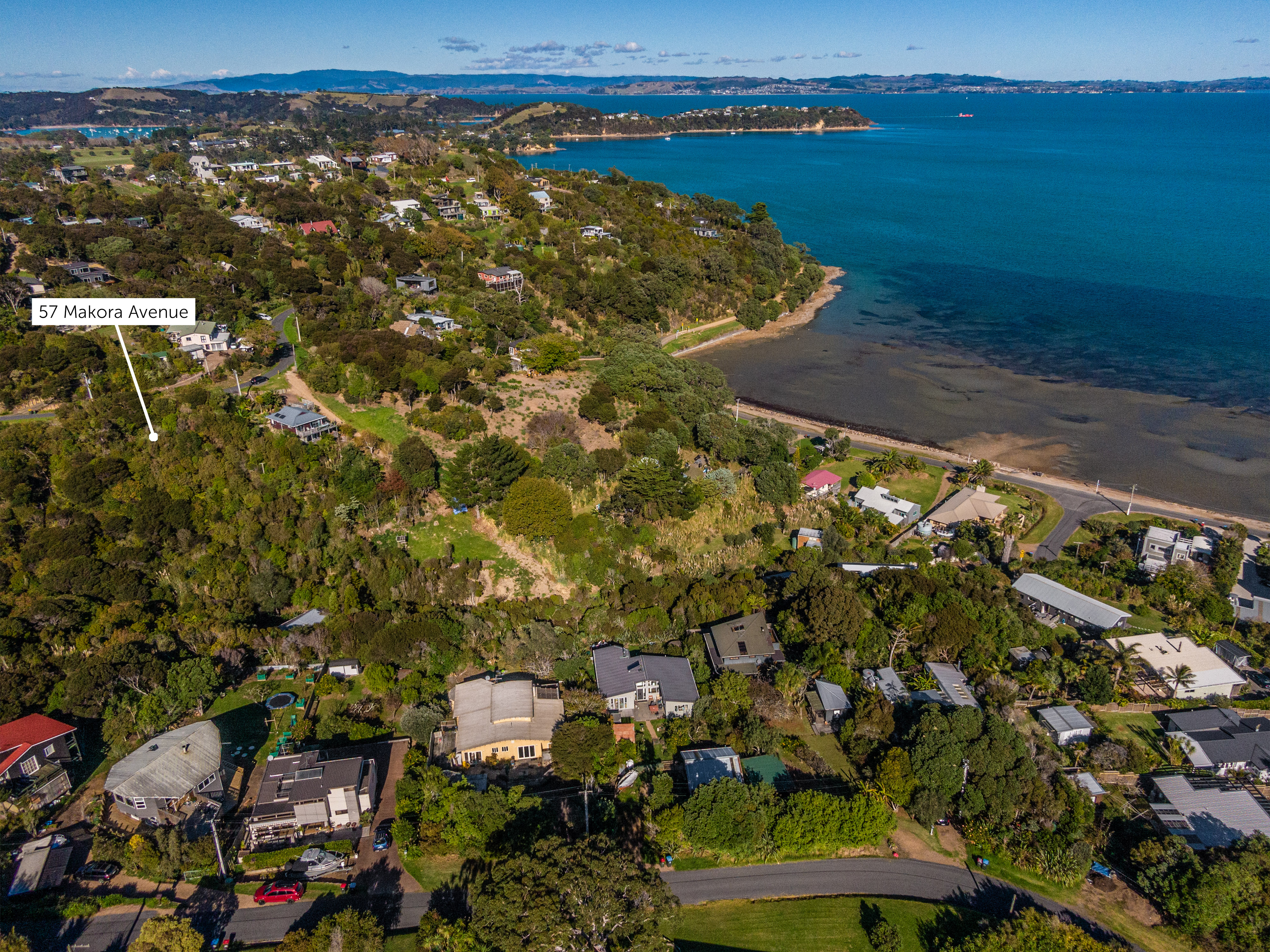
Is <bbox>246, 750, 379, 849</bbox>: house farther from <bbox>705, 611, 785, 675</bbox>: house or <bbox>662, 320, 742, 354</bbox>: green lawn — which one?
<bbox>662, 320, 742, 354</bbox>: green lawn

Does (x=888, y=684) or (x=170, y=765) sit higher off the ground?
(x=170, y=765)

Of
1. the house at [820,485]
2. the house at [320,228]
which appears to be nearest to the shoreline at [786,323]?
the house at [820,485]

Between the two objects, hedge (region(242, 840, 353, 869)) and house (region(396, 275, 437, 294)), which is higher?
house (region(396, 275, 437, 294))

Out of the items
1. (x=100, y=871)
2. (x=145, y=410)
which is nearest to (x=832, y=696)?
(x=100, y=871)

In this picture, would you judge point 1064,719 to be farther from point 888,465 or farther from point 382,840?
point 382,840

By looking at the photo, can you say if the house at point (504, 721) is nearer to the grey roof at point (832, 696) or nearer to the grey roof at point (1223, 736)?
the grey roof at point (832, 696)

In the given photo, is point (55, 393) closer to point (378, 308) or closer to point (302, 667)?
point (378, 308)

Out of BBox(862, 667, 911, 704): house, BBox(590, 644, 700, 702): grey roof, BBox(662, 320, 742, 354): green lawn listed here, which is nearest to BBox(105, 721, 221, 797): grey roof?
BBox(590, 644, 700, 702): grey roof
